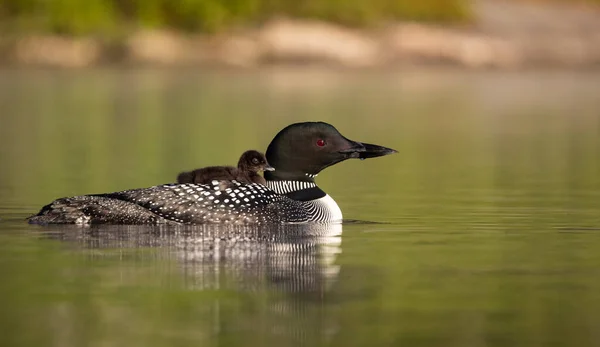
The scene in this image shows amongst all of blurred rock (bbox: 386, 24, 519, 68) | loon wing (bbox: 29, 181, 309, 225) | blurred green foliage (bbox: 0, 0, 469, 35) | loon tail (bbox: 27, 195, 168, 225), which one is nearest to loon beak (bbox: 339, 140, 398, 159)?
loon wing (bbox: 29, 181, 309, 225)

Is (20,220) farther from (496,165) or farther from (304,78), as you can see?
(304,78)

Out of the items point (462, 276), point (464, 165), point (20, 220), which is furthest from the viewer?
point (464, 165)

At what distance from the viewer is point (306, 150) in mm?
11445

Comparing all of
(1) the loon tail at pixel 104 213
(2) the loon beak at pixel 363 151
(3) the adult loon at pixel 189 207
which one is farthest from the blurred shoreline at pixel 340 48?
(1) the loon tail at pixel 104 213

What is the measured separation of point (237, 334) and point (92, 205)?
3777 millimetres

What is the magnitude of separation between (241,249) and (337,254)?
539 mm

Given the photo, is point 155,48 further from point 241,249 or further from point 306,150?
point 241,249

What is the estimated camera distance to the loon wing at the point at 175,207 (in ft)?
35.3

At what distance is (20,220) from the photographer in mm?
11500

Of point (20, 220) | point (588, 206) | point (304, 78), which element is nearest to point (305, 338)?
point (20, 220)

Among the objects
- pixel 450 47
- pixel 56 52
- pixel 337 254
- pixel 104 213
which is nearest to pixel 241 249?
pixel 337 254

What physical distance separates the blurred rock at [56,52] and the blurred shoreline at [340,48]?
3 cm

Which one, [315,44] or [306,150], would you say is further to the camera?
[315,44]

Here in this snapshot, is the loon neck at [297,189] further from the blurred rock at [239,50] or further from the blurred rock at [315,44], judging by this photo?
the blurred rock at [239,50]
